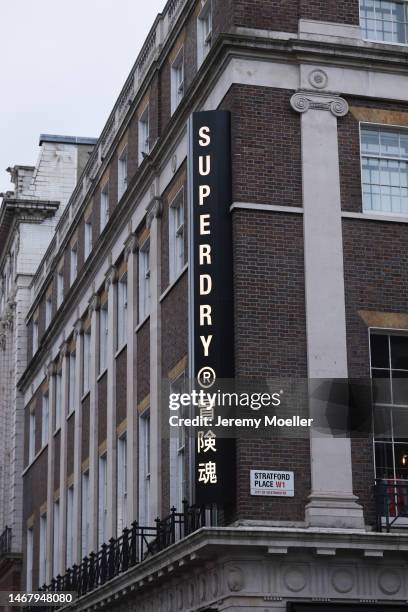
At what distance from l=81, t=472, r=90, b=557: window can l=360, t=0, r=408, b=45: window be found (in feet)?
57.1

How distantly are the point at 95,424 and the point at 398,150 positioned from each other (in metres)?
14.9

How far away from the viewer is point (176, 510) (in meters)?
30.4

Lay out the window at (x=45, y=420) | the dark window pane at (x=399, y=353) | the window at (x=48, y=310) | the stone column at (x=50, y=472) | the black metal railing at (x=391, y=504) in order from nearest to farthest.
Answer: the black metal railing at (x=391, y=504)
the dark window pane at (x=399, y=353)
the stone column at (x=50, y=472)
the window at (x=45, y=420)
the window at (x=48, y=310)

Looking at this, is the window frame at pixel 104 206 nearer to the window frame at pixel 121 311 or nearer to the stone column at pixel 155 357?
the window frame at pixel 121 311

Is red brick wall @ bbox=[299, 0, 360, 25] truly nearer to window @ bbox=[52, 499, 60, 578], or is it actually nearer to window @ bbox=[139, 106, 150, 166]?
window @ bbox=[139, 106, 150, 166]

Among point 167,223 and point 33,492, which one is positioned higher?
point 167,223

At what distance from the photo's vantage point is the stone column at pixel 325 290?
1035 inches

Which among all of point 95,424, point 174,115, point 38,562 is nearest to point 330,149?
point 174,115

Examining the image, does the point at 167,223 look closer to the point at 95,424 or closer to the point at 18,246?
the point at 95,424

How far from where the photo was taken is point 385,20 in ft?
100

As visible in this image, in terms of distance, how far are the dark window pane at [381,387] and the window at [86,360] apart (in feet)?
54.3

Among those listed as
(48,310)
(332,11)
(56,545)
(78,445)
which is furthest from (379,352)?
(48,310)

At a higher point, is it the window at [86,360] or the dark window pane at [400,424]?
the window at [86,360]

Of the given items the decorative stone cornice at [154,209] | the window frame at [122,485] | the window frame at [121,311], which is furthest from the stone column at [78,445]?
the decorative stone cornice at [154,209]
